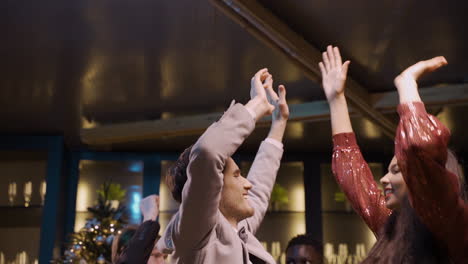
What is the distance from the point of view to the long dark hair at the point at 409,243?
1.08 m

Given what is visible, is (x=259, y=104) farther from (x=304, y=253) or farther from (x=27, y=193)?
(x=27, y=193)

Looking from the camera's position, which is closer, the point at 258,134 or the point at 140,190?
the point at 258,134

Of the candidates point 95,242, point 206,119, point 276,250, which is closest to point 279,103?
point 95,242

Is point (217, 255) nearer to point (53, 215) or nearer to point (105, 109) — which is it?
point (105, 109)

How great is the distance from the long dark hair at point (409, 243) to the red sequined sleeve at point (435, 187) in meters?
0.03

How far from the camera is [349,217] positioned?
5238mm

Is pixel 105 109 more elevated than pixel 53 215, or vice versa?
pixel 105 109

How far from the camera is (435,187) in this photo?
1.05 meters

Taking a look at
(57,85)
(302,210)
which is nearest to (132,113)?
(57,85)

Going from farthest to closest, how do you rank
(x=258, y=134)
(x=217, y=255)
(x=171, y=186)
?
(x=258, y=134)
(x=171, y=186)
(x=217, y=255)

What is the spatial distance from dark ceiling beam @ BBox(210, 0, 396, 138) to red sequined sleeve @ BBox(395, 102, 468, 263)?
1.42 meters

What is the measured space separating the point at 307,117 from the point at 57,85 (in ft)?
5.23

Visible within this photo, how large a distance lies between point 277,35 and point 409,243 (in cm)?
165

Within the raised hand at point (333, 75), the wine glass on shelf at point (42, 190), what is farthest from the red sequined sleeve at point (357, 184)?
the wine glass on shelf at point (42, 190)
